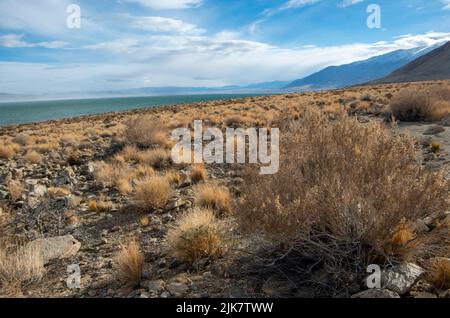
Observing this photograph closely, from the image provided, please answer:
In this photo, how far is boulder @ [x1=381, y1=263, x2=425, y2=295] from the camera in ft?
9.36

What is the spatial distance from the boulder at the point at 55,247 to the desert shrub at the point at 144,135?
737 cm

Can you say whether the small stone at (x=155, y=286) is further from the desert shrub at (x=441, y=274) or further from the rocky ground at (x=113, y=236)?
the desert shrub at (x=441, y=274)

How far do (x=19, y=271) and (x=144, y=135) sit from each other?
9021mm

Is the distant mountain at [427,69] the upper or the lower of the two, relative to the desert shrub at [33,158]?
upper

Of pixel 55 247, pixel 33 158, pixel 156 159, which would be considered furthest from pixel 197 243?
pixel 33 158

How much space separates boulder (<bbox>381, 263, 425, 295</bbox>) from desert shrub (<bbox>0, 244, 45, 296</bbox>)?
3430 millimetres

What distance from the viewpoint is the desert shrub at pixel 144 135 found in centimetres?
1242

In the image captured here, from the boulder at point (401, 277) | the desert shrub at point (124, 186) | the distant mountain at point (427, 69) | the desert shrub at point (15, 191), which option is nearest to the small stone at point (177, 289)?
the boulder at point (401, 277)

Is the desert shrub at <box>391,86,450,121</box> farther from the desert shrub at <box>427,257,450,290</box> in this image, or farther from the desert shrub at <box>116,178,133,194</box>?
the desert shrub at <box>427,257,450,290</box>

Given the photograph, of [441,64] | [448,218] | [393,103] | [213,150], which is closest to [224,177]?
[213,150]

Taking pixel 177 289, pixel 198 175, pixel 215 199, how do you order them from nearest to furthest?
pixel 177 289 → pixel 215 199 → pixel 198 175

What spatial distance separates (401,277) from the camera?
2.93 metres

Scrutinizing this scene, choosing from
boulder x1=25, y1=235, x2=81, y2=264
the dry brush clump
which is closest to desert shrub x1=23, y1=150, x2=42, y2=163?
boulder x1=25, y1=235, x2=81, y2=264

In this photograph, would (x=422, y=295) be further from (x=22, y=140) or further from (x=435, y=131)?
(x=22, y=140)
